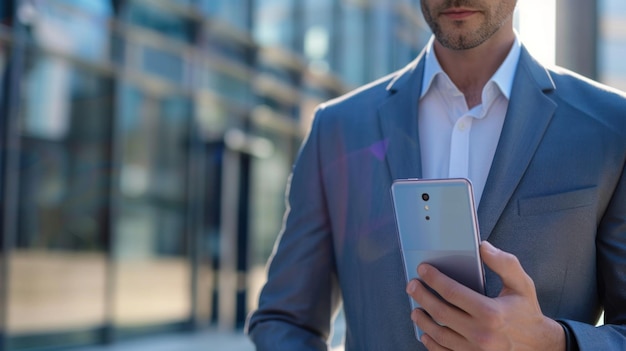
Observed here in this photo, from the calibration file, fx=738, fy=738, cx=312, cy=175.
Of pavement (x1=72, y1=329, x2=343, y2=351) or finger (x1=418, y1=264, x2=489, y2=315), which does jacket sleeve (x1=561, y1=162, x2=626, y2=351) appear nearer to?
finger (x1=418, y1=264, x2=489, y2=315)

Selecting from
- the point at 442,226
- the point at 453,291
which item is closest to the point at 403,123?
the point at 442,226

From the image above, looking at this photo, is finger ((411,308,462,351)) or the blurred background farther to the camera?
the blurred background

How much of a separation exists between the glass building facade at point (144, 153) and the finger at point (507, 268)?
19.8 feet

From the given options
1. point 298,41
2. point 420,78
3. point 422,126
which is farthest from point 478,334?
point 298,41

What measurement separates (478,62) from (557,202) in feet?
1.27

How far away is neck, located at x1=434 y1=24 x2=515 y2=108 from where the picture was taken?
5.44ft

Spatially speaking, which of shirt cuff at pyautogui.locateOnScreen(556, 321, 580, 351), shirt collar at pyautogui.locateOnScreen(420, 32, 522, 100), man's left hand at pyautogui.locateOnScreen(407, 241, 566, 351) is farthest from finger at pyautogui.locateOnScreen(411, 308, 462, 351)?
shirt collar at pyautogui.locateOnScreen(420, 32, 522, 100)

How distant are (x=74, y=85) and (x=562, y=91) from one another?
7.11 meters

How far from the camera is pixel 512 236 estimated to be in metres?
1.48

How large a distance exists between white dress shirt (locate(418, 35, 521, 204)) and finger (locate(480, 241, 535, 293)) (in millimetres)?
452

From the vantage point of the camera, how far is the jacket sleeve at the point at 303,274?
169 centimetres

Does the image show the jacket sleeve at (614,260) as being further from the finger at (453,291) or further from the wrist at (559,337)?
the finger at (453,291)

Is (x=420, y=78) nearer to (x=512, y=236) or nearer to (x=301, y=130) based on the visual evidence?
(x=512, y=236)

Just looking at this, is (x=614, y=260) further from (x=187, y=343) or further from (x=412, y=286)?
(x=187, y=343)
